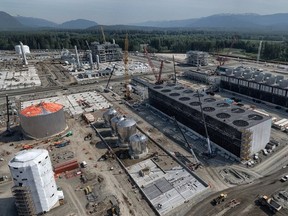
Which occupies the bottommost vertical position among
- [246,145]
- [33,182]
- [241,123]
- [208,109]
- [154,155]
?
[154,155]

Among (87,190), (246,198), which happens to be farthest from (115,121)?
(246,198)

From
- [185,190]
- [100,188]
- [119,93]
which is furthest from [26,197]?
[119,93]

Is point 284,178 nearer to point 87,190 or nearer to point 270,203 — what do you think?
point 270,203

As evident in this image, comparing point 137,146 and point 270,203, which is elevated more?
point 137,146

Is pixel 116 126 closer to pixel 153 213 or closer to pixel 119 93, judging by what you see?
pixel 153 213

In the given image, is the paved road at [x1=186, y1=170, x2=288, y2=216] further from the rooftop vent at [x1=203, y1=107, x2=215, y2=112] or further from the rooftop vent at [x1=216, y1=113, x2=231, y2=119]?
the rooftop vent at [x1=203, y1=107, x2=215, y2=112]

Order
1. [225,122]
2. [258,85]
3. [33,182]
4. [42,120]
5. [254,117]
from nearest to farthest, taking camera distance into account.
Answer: [33,182] → [225,122] → [254,117] → [42,120] → [258,85]

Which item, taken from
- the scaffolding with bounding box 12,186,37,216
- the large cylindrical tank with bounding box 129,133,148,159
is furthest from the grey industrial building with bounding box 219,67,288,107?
the scaffolding with bounding box 12,186,37,216
